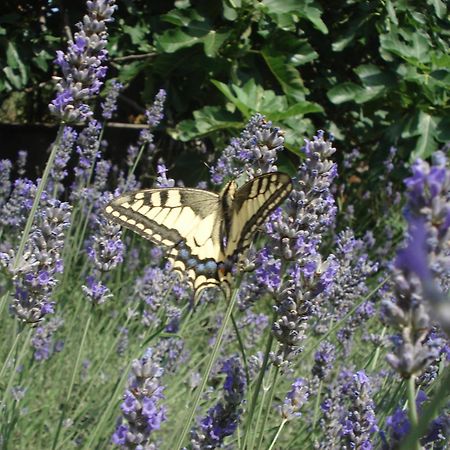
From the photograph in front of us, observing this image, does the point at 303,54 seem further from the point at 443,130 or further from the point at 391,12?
the point at 443,130

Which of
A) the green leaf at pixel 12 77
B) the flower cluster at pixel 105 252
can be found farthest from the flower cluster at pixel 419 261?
the green leaf at pixel 12 77

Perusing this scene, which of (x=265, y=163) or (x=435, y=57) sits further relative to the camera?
(x=435, y=57)

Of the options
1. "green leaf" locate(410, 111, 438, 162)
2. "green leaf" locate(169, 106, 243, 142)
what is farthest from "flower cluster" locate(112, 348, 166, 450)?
"green leaf" locate(410, 111, 438, 162)

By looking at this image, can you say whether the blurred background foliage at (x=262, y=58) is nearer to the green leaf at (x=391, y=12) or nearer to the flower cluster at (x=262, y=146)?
the green leaf at (x=391, y=12)

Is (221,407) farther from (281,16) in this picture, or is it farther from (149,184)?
(149,184)

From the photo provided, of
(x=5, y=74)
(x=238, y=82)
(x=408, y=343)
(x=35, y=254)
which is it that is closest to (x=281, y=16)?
(x=238, y=82)

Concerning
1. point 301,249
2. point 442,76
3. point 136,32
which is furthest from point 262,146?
point 136,32
